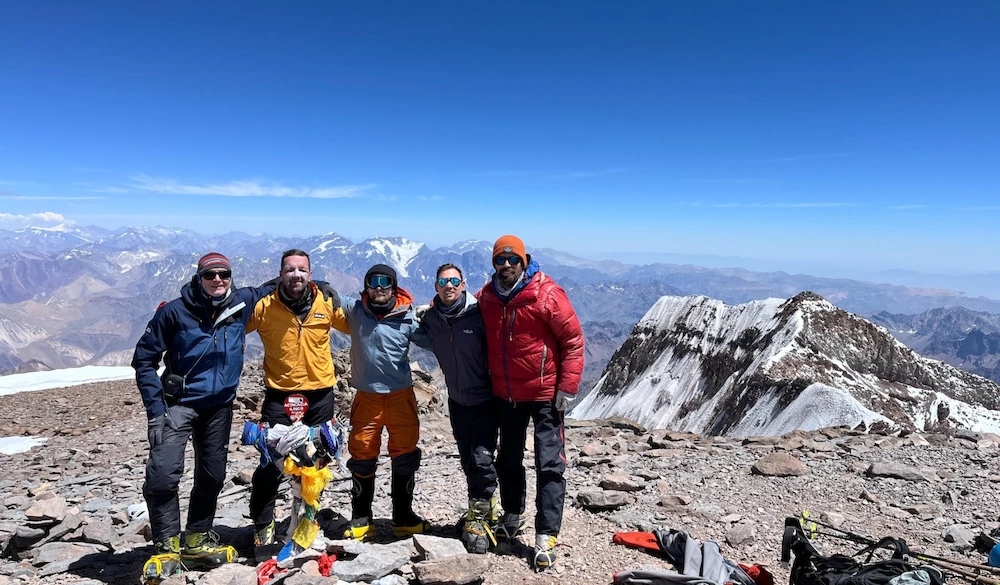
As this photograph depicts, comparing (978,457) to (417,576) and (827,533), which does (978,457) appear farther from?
(417,576)

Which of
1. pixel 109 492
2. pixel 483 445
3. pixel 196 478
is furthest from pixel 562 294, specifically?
pixel 109 492

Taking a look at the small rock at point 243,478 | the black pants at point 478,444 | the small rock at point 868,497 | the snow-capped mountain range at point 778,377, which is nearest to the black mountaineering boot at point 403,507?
the black pants at point 478,444

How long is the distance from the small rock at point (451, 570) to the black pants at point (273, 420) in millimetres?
2193

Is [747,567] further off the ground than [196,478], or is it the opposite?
[196,478]

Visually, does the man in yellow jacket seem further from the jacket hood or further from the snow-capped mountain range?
the snow-capped mountain range

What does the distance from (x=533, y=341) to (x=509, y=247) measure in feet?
3.88

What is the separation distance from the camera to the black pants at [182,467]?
19.1ft

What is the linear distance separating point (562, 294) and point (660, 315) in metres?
50.9

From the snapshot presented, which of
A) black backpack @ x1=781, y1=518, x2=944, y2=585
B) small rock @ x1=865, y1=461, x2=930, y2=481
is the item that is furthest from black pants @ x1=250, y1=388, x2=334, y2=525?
small rock @ x1=865, y1=461, x2=930, y2=481

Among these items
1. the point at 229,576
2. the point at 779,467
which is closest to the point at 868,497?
the point at 779,467

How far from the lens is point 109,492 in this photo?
1028 cm

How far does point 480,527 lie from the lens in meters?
6.51

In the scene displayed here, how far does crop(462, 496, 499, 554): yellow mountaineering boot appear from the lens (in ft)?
21.2

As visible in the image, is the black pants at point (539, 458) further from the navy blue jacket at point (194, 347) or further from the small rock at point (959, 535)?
the small rock at point (959, 535)
